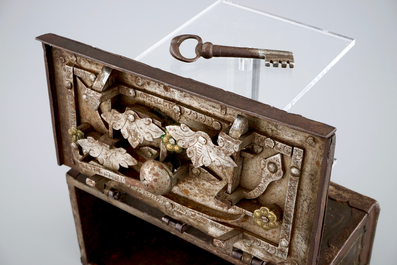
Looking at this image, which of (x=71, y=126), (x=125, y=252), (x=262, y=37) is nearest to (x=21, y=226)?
(x=125, y=252)

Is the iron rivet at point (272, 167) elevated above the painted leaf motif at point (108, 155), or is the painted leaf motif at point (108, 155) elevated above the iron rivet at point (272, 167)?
the iron rivet at point (272, 167)

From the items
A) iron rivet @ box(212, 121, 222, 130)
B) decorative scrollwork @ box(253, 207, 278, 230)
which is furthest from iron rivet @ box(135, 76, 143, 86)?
decorative scrollwork @ box(253, 207, 278, 230)

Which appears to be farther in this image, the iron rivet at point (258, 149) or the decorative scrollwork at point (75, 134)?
the decorative scrollwork at point (75, 134)

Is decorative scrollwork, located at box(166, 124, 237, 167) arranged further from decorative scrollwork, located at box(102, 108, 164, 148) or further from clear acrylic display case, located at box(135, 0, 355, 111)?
clear acrylic display case, located at box(135, 0, 355, 111)

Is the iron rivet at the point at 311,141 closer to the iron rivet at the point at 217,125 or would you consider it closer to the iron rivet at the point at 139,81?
the iron rivet at the point at 217,125

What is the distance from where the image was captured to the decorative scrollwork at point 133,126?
2.20 m

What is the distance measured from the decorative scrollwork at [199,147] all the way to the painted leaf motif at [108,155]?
27 centimetres

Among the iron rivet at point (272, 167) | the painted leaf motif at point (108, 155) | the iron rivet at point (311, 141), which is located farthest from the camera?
the painted leaf motif at point (108, 155)

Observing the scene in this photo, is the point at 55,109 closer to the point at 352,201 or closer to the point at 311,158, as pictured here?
the point at 311,158

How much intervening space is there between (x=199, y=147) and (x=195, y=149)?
0.02 m

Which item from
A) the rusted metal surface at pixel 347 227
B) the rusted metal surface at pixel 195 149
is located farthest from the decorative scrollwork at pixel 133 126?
the rusted metal surface at pixel 347 227

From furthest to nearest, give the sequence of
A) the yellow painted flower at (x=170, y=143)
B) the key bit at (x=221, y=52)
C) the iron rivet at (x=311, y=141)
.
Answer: the key bit at (x=221, y=52) → the yellow painted flower at (x=170, y=143) → the iron rivet at (x=311, y=141)

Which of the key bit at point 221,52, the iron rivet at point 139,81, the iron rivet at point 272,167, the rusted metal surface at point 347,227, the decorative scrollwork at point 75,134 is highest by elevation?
the key bit at point 221,52

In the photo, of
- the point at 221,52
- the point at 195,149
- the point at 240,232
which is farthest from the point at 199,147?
the point at 221,52
